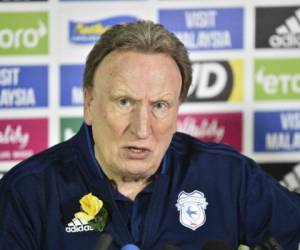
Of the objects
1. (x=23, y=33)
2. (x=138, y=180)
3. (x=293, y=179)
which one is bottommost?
(x=293, y=179)

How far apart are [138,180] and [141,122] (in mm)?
183

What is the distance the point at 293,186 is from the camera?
188 cm

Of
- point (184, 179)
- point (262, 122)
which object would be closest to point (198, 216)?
point (184, 179)

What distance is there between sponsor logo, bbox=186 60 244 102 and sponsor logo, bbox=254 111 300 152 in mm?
117

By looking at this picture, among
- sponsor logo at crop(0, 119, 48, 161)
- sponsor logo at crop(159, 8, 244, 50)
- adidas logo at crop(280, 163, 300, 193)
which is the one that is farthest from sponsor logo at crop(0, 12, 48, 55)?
adidas logo at crop(280, 163, 300, 193)

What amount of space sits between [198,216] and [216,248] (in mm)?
344

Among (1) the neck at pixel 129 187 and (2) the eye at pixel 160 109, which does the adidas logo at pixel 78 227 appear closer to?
(1) the neck at pixel 129 187

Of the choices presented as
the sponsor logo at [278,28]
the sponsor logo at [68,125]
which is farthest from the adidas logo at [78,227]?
the sponsor logo at [278,28]

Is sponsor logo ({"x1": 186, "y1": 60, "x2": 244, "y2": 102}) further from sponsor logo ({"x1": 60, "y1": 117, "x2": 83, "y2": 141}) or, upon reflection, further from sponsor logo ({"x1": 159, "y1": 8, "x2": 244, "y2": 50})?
sponsor logo ({"x1": 60, "y1": 117, "x2": 83, "y2": 141})

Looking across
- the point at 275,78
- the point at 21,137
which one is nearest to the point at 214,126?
the point at 275,78

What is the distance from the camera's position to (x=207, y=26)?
176 centimetres

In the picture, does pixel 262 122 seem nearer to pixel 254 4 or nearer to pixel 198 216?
pixel 254 4

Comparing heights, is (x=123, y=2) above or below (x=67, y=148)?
above

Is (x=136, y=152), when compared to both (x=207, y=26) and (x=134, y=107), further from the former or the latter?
(x=207, y=26)
